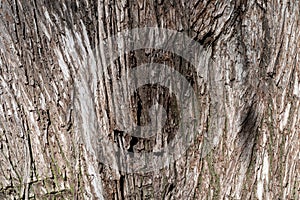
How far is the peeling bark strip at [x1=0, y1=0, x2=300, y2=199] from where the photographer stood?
177 centimetres

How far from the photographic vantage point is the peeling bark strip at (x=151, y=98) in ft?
5.82

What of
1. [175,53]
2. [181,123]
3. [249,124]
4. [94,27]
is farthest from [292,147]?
[94,27]

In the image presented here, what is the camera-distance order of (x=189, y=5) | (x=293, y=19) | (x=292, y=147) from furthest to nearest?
1. (x=292, y=147)
2. (x=293, y=19)
3. (x=189, y=5)

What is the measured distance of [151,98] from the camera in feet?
6.11

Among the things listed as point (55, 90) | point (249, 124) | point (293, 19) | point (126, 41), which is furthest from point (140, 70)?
point (293, 19)

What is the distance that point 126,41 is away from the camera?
1.77 m

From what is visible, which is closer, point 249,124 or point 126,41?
point 126,41

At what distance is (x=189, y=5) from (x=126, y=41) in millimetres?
317

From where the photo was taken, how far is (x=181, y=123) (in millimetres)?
1936

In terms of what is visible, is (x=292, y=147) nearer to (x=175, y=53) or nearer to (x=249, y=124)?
(x=249, y=124)

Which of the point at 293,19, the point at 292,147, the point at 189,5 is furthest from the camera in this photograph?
the point at 292,147

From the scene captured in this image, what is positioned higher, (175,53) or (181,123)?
(175,53)

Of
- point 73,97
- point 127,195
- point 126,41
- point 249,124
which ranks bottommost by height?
point 127,195

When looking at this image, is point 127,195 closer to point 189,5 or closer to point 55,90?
point 55,90
